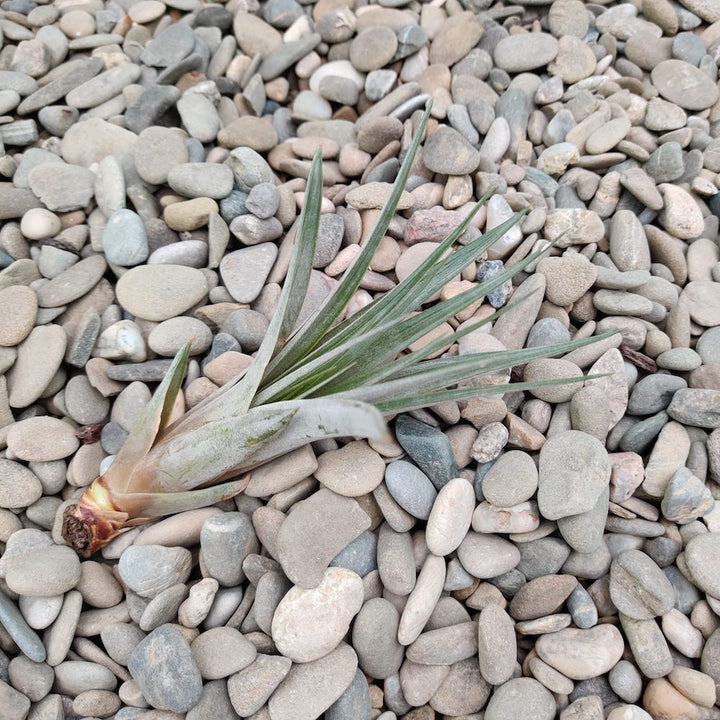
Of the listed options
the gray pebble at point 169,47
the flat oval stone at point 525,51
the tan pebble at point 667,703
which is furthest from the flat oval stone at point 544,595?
the gray pebble at point 169,47

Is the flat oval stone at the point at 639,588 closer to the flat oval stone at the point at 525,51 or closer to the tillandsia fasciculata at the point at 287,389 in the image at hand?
the tillandsia fasciculata at the point at 287,389

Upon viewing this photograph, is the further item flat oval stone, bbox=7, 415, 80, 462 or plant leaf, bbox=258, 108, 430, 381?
flat oval stone, bbox=7, 415, 80, 462

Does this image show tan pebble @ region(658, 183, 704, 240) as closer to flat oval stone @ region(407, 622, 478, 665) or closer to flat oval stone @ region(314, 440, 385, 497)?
flat oval stone @ region(314, 440, 385, 497)

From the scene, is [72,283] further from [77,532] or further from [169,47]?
[169,47]

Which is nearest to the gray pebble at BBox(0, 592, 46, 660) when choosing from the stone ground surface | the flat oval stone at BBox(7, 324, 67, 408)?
the stone ground surface

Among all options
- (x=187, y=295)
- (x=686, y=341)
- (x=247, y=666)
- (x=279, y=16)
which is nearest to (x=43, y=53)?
(x=279, y=16)

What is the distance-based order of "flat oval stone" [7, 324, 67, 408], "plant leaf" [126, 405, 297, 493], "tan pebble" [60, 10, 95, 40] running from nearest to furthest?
"plant leaf" [126, 405, 297, 493], "flat oval stone" [7, 324, 67, 408], "tan pebble" [60, 10, 95, 40]

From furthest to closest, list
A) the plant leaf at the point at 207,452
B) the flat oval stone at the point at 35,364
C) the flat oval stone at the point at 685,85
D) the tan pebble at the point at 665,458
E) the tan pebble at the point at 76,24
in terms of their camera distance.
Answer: the tan pebble at the point at 76,24
the flat oval stone at the point at 685,85
the flat oval stone at the point at 35,364
the tan pebble at the point at 665,458
the plant leaf at the point at 207,452
